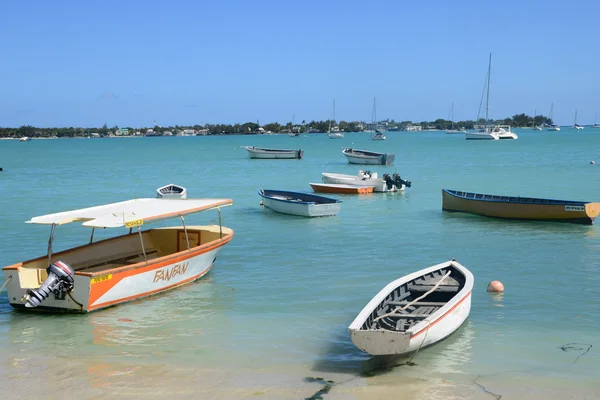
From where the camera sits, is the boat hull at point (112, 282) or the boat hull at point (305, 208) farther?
the boat hull at point (305, 208)

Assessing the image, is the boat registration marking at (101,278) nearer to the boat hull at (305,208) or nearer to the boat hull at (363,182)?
the boat hull at (305,208)

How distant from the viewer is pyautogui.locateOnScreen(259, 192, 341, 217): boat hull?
32.2 metres

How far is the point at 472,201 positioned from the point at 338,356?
20716mm

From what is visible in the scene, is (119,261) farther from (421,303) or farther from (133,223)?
(421,303)

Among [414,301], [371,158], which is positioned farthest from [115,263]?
[371,158]

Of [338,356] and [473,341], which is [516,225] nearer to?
[473,341]

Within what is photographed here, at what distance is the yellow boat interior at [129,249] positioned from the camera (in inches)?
701

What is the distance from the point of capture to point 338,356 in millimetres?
13203

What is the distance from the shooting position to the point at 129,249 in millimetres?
19766

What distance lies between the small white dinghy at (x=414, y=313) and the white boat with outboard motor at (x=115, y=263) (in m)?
6.18

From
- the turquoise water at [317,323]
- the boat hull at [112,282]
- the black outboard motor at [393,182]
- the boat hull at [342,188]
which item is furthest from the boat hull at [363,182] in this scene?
the boat hull at [112,282]

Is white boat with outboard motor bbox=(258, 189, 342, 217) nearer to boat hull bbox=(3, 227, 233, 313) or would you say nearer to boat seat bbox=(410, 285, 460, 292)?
boat hull bbox=(3, 227, 233, 313)

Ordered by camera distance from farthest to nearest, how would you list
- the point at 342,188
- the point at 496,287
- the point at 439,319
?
the point at 342,188 < the point at 496,287 < the point at 439,319

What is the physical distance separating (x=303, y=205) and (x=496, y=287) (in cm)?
1537
